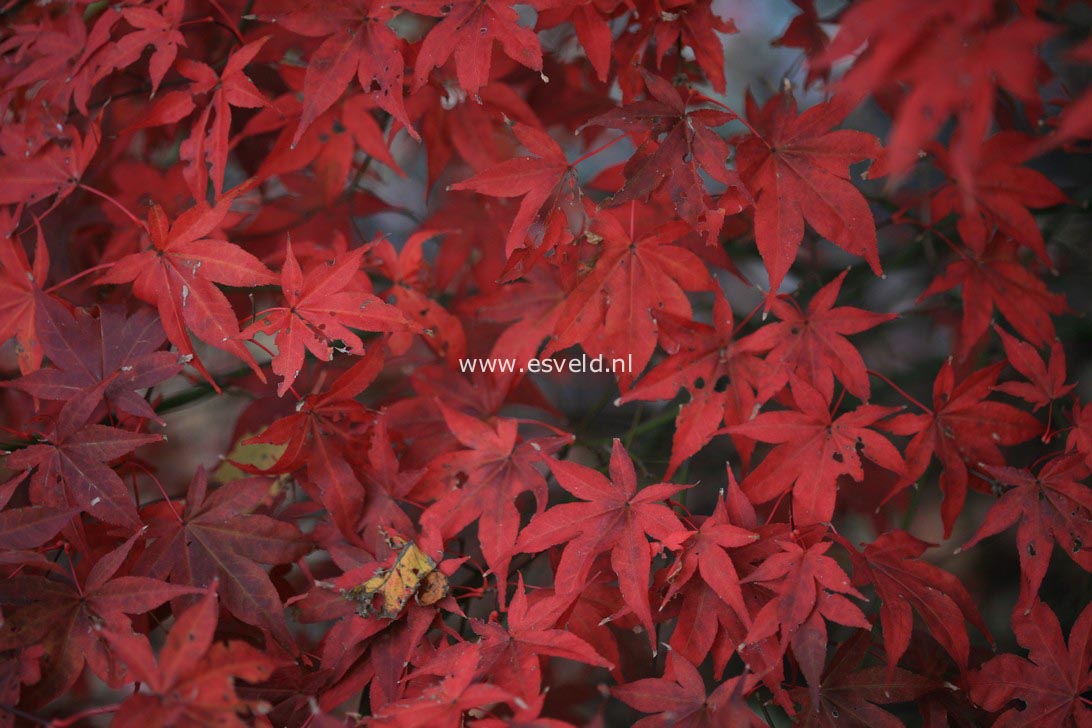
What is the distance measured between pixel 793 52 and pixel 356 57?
1.45 meters

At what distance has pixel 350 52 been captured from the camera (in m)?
0.79

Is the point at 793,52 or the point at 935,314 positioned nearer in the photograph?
the point at 935,314

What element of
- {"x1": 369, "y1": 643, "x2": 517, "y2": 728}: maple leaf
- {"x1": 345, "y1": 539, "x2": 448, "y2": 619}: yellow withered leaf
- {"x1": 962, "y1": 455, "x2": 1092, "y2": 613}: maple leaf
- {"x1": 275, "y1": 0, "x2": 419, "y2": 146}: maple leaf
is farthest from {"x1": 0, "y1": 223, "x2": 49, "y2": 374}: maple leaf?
{"x1": 962, "y1": 455, "x2": 1092, "y2": 613}: maple leaf

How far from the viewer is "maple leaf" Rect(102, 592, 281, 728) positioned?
566mm

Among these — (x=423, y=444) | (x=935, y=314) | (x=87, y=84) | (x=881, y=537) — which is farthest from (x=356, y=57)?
(x=935, y=314)

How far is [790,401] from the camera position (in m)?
0.89

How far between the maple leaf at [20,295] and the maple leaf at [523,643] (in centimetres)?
60

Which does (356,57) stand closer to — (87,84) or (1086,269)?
(87,84)

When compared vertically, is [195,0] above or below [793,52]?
above

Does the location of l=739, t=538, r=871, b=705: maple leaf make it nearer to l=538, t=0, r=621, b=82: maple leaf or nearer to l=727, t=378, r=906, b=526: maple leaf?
l=727, t=378, r=906, b=526: maple leaf

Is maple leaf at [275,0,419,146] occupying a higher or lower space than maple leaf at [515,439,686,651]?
higher

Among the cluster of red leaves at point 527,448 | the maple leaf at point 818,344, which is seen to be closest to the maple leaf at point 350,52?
the cluster of red leaves at point 527,448

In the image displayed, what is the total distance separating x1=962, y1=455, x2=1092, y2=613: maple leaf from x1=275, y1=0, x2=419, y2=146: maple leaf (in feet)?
2.33

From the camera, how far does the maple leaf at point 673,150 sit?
0.72 metres
